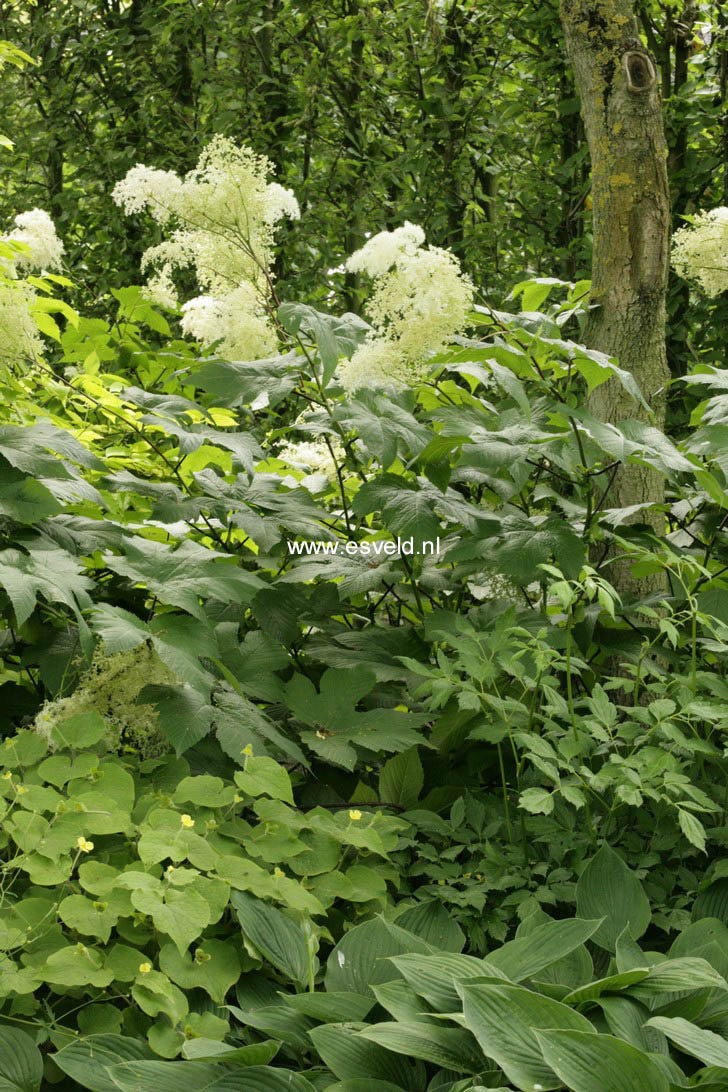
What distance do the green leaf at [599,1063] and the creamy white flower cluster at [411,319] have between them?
3.85 ft

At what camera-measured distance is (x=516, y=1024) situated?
47.8 inches

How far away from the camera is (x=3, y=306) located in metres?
1.83

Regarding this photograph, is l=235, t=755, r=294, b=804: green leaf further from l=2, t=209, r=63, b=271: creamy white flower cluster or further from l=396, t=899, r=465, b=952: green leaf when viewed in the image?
l=2, t=209, r=63, b=271: creamy white flower cluster

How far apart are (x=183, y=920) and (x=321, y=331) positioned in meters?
1.07

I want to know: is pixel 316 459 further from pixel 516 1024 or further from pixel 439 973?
pixel 516 1024

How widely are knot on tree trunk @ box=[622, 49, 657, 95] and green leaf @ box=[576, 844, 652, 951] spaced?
1.67 metres

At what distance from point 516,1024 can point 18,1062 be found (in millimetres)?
579

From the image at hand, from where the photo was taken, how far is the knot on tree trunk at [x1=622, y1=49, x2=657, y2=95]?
93.5 inches

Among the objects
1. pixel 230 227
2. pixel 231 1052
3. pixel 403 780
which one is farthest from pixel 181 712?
pixel 230 227

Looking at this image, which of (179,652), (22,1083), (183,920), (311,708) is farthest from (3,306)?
(22,1083)

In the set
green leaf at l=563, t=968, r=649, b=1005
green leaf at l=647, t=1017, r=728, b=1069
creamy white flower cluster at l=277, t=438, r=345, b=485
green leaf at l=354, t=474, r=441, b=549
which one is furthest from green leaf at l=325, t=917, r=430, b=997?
creamy white flower cluster at l=277, t=438, r=345, b=485

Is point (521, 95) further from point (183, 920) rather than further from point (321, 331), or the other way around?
point (183, 920)

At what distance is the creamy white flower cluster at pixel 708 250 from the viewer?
2.58 meters

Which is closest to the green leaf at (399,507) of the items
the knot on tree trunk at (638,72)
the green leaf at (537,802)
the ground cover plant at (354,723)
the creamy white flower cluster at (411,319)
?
the ground cover plant at (354,723)
